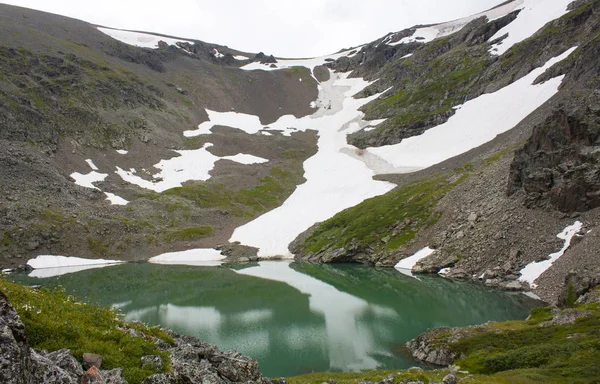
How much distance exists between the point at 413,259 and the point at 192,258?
162ft

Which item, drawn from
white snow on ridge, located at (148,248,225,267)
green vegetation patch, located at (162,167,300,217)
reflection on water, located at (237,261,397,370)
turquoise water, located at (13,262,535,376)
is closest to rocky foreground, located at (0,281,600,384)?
reflection on water, located at (237,261,397,370)

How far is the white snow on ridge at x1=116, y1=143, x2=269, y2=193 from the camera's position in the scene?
110500 millimetres

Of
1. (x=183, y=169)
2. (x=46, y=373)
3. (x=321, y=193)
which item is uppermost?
(x=183, y=169)

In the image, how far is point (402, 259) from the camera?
67250 millimetres

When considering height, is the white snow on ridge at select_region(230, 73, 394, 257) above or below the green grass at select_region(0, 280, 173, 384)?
above

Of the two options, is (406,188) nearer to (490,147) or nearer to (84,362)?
(490,147)

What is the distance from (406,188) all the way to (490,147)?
74.8 feet

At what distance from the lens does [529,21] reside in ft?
456

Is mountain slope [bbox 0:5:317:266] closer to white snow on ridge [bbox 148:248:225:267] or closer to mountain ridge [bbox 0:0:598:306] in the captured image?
mountain ridge [bbox 0:0:598:306]

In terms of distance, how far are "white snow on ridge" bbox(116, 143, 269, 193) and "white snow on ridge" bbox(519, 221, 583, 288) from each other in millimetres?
94117

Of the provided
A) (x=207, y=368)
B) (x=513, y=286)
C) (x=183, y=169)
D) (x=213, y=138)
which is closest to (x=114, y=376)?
(x=207, y=368)

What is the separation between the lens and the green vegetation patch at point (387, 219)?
72125mm

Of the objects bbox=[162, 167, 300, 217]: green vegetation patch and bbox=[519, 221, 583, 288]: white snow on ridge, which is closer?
bbox=[519, 221, 583, 288]: white snow on ridge

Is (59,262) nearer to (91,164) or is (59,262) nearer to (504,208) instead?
(91,164)
